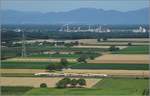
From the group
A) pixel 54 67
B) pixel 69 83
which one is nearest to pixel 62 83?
pixel 69 83

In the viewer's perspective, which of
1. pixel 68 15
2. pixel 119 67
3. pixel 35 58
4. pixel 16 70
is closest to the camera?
pixel 16 70

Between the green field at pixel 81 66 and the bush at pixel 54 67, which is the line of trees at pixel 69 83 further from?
the green field at pixel 81 66

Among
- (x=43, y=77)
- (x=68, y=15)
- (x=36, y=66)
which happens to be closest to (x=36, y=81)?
(x=43, y=77)

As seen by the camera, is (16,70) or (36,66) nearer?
(16,70)

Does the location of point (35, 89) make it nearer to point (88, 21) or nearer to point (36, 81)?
point (36, 81)

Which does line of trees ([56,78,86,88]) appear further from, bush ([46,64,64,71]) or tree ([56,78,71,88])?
bush ([46,64,64,71])

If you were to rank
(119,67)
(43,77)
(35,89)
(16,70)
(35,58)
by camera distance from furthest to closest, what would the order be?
1. (35,58)
2. (119,67)
3. (16,70)
4. (43,77)
5. (35,89)

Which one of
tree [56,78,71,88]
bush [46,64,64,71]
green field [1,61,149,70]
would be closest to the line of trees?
tree [56,78,71,88]

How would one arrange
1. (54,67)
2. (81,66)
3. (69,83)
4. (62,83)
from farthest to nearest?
1. (81,66)
2. (54,67)
3. (69,83)
4. (62,83)

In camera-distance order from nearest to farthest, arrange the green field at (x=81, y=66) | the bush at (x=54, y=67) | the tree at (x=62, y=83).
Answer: the tree at (x=62, y=83)
the bush at (x=54, y=67)
the green field at (x=81, y=66)

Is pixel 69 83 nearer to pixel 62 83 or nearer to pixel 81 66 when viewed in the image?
pixel 62 83

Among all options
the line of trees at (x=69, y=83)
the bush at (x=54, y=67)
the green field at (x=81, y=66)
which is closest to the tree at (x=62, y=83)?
the line of trees at (x=69, y=83)
